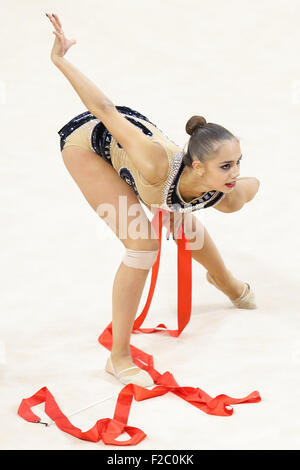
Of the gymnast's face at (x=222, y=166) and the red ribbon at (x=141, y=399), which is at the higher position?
the gymnast's face at (x=222, y=166)

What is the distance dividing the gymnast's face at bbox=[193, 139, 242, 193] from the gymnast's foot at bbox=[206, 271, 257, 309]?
899 mm

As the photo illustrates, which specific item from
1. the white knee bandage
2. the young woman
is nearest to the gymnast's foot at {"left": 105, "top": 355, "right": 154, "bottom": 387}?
the young woman

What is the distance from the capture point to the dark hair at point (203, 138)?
8.91ft

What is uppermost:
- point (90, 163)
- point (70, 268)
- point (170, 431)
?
point (90, 163)

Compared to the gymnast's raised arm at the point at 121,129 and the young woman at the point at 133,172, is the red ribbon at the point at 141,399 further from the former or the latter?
the gymnast's raised arm at the point at 121,129

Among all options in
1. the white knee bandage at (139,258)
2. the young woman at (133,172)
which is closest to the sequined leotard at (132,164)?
the young woman at (133,172)

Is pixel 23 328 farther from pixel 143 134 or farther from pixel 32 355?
pixel 143 134

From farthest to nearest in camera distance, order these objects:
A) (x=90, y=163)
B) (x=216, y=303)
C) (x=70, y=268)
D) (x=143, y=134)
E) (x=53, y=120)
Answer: (x=53, y=120) → (x=70, y=268) → (x=216, y=303) → (x=90, y=163) → (x=143, y=134)

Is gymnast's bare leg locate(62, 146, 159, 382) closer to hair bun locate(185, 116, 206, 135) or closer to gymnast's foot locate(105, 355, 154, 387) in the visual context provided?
gymnast's foot locate(105, 355, 154, 387)

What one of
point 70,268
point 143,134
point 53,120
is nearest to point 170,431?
point 143,134

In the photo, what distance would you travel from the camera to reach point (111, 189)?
2.97 meters

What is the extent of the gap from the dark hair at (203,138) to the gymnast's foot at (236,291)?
3.22ft

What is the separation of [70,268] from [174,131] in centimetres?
165

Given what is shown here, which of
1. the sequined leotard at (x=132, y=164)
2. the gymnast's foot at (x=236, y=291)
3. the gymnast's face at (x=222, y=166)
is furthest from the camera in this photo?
the gymnast's foot at (x=236, y=291)
